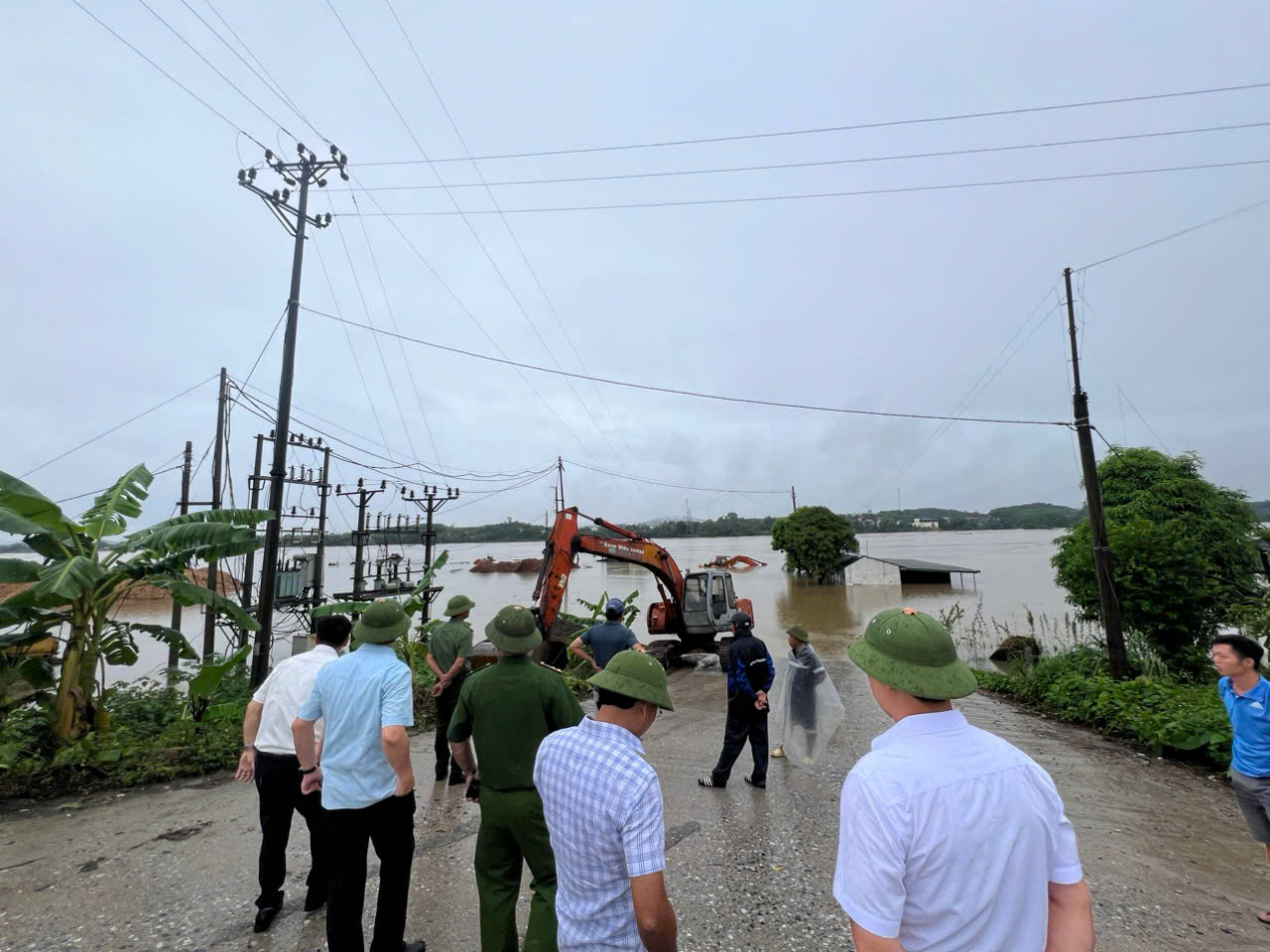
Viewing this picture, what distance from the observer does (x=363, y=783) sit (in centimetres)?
283

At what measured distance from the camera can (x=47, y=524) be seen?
6.18 m

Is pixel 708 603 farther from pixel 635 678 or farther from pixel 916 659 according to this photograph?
pixel 916 659

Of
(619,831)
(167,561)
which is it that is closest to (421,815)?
(619,831)

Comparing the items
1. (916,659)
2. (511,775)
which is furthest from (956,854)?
(511,775)

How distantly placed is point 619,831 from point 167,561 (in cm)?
701

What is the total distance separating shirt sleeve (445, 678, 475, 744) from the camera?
9.57ft

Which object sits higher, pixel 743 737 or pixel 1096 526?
pixel 1096 526

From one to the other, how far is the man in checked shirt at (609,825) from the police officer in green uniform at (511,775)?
380 mm

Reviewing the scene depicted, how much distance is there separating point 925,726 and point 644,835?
86 centimetres

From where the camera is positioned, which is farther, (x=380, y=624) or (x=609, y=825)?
(x=380, y=624)

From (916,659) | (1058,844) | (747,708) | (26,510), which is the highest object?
(26,510)

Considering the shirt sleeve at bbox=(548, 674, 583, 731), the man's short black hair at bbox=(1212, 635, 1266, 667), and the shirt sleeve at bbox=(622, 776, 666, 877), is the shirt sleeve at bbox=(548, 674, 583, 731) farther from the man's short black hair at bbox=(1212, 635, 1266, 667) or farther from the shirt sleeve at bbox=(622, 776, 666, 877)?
the man's short black hair at bbox=(1212, 635, 1266, 667)

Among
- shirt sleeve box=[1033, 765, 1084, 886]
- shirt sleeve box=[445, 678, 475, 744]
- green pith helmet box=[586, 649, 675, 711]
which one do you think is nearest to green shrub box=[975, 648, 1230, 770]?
shirt sleeve box=[1033, 765, 1084, 886]

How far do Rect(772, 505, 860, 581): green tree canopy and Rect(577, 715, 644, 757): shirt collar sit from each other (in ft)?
126
